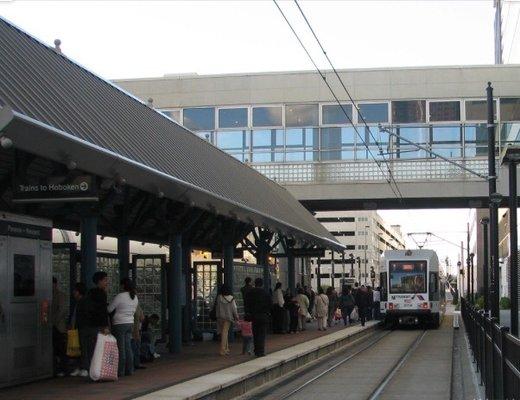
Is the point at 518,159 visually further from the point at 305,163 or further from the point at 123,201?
the point at 305,163

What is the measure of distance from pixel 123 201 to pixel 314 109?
2340 centimetres

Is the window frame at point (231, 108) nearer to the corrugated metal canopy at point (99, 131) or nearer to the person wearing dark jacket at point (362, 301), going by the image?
the person wearing dark jacket at point (362, 301)

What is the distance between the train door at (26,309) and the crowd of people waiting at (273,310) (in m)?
5.33

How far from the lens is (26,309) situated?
1217cm

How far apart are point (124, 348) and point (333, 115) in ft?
86.8

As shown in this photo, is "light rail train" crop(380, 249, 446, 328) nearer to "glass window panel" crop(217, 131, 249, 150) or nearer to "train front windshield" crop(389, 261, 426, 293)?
"train front windshield" crop(389, 261, 426, 293)

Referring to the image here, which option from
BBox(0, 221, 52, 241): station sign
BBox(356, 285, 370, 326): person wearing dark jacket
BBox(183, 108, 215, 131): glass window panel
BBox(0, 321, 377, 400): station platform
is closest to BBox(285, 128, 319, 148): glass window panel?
BBox(183, 108, 215, 131): glass window panel

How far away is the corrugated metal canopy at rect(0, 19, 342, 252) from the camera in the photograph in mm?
9344

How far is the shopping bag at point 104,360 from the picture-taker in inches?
479

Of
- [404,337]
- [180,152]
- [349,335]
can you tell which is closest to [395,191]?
[404,337]

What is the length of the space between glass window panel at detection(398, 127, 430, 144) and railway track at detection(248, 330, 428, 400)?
13116 millimetres

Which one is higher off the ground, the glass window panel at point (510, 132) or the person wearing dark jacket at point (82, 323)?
the glass window panel at point (510, 132)

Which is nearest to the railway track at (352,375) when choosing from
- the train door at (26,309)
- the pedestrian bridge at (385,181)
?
the train door at (26,309)

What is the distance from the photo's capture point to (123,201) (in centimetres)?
1614
